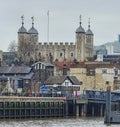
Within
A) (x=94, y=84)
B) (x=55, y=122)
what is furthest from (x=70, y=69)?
(x=55, y=122)

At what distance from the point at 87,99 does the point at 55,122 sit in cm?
1720

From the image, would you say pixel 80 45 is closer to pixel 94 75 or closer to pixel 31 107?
pixel 94 75

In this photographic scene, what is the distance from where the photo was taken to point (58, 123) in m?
107

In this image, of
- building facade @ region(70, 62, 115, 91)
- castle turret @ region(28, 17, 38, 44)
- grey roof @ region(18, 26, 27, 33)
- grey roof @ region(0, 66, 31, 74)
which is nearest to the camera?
grey roof @ region(0, 66, 31, 74)

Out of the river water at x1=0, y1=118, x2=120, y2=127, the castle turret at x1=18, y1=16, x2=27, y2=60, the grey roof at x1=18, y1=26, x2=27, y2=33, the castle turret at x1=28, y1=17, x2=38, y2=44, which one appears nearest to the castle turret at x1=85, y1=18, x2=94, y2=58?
the castle turret at x1=28, y1=17, x2=38, y2=44

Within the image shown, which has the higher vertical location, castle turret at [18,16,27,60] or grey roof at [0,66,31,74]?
castle turret at [18,16,27,60]

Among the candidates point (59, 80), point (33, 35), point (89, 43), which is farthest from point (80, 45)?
point (59, 80)

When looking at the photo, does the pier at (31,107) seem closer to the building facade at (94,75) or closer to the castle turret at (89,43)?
the building facade at (94,75)

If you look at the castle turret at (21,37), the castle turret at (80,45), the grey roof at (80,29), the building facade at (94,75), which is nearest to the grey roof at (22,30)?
the castle turret at (21,37)

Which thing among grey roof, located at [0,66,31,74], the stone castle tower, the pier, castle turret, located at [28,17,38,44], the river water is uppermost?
castle turret, located at [28,17,38,44]

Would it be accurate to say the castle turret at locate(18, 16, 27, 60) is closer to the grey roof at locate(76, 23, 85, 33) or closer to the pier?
the grey roof at locate(76, 23, 85, 33)

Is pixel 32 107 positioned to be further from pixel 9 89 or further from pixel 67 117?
pixel 9 89

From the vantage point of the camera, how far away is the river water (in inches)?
4067

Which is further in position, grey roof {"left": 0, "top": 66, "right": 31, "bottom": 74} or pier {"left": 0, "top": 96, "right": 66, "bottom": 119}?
grey roof {"left": 0, "top": 66, "right": 31, "bottom": 74}
